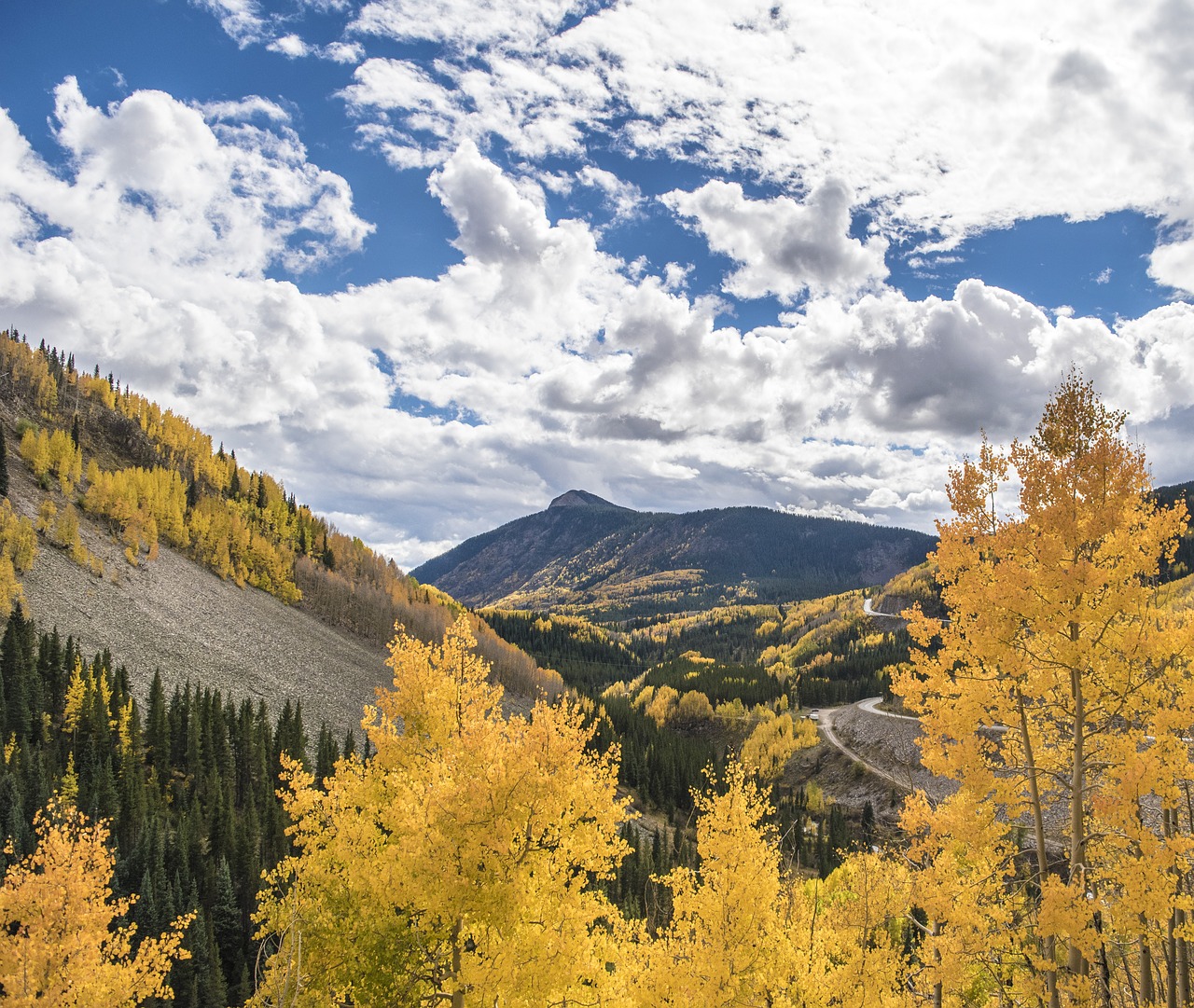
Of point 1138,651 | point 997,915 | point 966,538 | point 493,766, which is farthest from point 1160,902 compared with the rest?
point 493,766

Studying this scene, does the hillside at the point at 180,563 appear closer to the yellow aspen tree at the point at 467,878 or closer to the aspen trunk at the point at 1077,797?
the yellow aspen tree at the point at 467,878

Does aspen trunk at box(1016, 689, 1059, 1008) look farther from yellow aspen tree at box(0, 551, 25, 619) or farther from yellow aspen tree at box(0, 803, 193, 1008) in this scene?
yellow aspen tree at box(0, 551, 25, 619)

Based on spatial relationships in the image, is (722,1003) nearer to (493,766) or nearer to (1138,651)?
(493,766)

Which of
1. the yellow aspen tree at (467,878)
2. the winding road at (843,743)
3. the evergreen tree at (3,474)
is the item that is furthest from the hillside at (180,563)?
the yellow aspen tree at (467,878)

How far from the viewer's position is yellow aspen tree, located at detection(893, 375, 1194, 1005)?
973 centimetres

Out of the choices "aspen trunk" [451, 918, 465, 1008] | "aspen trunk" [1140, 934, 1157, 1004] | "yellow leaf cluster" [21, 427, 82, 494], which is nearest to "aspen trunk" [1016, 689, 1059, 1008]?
"aspen trunk" [1140, 934, 1157, 1004]

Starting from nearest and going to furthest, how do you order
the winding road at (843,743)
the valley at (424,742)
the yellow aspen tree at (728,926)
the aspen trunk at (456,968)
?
the valley at (424,742) → the aspen trunk at (456,968) → the yellow aspen tree at (728,926) → the winding road at (843,743)

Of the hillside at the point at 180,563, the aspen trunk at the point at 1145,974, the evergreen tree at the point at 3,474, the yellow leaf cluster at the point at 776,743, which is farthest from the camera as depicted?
the yellow leaf cluster at the point at 776,743

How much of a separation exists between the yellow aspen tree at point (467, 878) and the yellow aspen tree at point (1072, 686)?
6.64 metres

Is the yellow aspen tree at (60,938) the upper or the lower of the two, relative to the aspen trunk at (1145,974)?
lower

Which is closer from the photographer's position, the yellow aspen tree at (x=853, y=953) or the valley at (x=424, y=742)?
the valley at (x=424, y=742)

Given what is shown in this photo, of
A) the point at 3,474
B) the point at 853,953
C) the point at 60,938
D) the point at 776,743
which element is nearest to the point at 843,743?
the point at 776,743

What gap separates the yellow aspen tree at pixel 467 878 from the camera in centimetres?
1162

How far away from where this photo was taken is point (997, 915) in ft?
36.7
